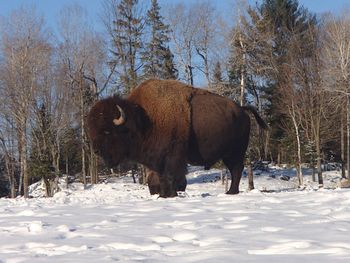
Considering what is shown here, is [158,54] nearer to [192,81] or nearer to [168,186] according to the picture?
[192,81]

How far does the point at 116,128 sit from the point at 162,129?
84cm

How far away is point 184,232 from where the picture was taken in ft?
16.2

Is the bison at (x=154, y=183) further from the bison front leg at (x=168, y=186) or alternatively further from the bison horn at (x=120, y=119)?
the bison horn at (x=120, y=119)

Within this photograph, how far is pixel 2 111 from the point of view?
115ft

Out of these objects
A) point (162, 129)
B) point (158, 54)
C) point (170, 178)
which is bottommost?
point (170, 178)

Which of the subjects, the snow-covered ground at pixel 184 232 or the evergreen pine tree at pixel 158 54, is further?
the evergreen pine tree at pixel 158 54

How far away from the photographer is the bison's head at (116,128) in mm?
9812

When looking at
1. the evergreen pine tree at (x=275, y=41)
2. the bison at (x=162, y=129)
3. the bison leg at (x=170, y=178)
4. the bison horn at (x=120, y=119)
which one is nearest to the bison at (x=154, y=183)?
the bison at (x=162, y=129)

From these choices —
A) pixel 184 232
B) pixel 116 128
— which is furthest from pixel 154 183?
pixel 184 232

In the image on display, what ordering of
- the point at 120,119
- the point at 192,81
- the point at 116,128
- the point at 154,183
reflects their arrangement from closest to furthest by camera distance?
the point at 120,119 < the point at 116,128 < the point at 154,183 < the point at 192,81

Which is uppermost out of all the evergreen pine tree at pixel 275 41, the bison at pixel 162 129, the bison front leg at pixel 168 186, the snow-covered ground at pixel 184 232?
the evergreen pine tree at pixel 275 41

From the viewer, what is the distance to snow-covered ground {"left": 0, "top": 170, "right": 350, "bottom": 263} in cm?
396

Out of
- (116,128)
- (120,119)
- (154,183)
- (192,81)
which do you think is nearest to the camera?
(120,119)

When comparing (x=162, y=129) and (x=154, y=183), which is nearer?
(x=162, y=129)
